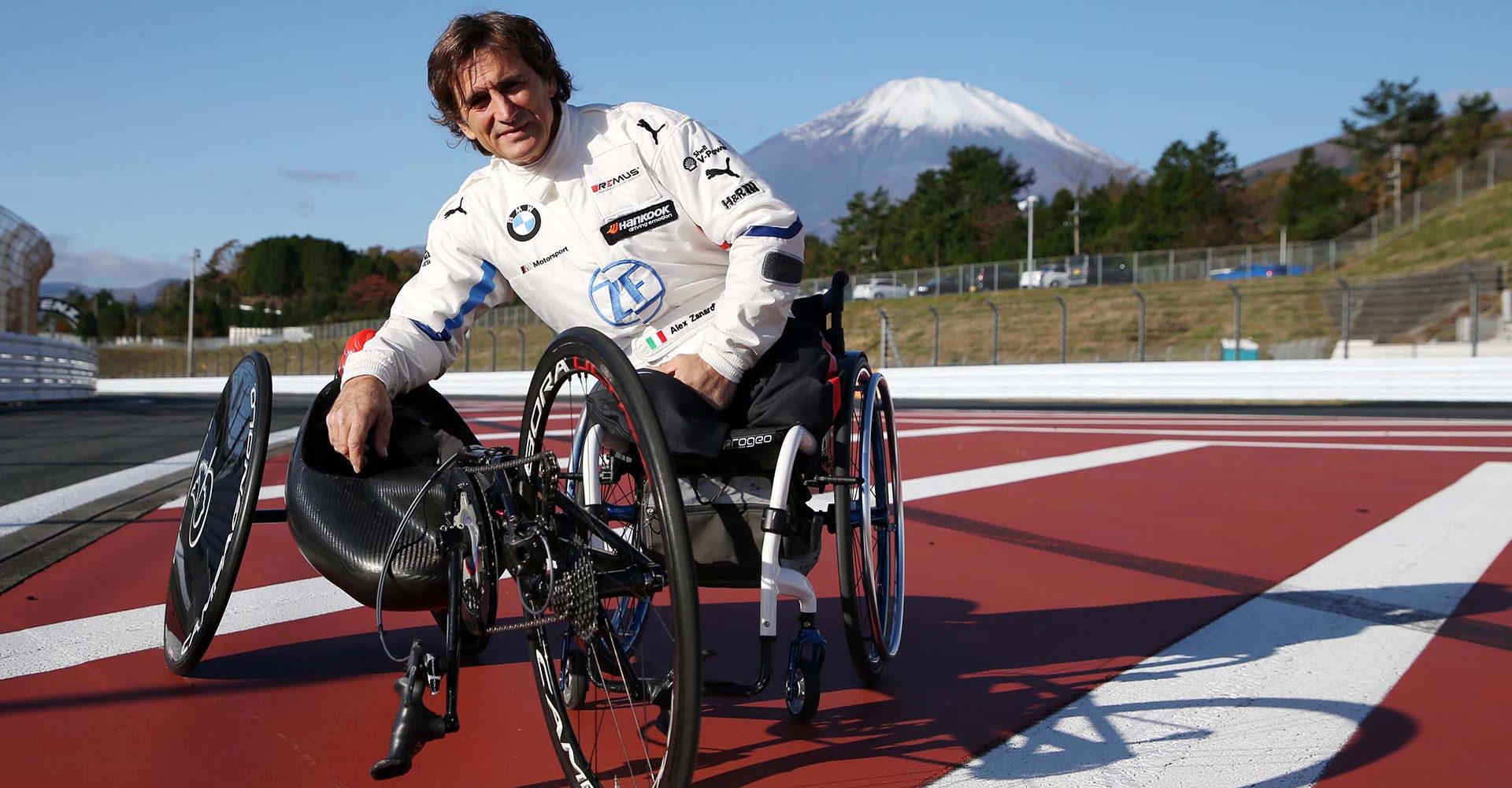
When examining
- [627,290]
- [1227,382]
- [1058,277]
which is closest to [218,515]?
[627,290]

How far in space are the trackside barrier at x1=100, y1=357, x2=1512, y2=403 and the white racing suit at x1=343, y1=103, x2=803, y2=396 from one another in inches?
757

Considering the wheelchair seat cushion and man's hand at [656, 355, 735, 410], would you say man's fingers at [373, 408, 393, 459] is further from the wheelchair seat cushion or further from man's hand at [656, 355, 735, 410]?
man's hand at [656, 355, 735, 410]

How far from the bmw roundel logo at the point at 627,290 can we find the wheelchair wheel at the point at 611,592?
0.27 m

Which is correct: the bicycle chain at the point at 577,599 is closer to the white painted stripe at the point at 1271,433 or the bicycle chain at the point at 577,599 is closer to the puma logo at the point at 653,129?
the puma logo at the point at 653,129

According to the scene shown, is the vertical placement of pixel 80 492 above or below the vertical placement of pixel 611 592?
below

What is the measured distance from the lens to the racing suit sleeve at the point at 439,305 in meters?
2.99

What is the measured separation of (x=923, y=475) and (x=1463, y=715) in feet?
18.0

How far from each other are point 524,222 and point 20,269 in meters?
24.3

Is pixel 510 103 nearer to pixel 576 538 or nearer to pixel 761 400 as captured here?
pixel 761 400

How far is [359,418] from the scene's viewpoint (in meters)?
2.74

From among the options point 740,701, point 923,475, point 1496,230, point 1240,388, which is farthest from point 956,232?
point 740,701

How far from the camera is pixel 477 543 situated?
7.95 ft

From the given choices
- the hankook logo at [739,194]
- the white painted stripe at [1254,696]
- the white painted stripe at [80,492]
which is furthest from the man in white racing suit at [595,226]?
the white painted stripe at [80,492]

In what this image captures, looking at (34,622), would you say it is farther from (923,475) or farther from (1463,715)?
(923,475)
